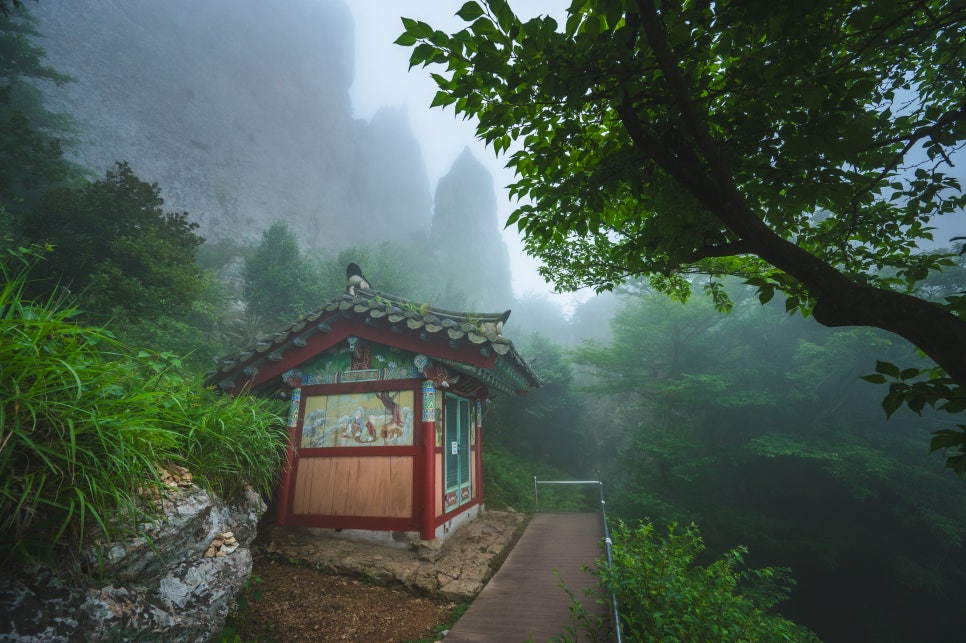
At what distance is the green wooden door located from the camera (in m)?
7.02

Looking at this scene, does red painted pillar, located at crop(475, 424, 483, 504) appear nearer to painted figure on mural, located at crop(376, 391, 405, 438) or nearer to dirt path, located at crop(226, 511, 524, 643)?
dirt path, located at crop(226, 511, 524, 643)

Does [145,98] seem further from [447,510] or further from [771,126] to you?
[771,126]

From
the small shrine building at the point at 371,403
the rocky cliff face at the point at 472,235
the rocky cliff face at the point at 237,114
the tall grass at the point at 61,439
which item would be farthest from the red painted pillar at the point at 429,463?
the rocky cliff face at the point at 472,235

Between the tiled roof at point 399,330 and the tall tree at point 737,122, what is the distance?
10.3 ft

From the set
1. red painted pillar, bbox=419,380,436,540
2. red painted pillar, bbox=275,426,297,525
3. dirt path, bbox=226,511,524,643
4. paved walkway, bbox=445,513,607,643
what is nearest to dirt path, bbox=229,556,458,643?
dirt path, bbox=226,511,524,643

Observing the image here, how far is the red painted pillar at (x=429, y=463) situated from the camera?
584cm

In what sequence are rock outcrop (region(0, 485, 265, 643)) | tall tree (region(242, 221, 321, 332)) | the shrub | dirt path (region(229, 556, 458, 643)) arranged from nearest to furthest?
rock outcrop (region(0, 485, 265, 643))
the shrub
dirt path (region(229, 556, 458, 643))
tall tree (region(242, 221, 321, 332))

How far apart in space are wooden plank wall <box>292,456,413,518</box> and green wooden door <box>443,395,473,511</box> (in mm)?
941

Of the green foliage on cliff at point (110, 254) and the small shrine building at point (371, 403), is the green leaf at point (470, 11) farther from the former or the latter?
the green foliage on cliff at point (110, 254)

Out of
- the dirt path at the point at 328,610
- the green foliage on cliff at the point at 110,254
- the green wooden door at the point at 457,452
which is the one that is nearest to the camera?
the dirt path at the point at 328,610

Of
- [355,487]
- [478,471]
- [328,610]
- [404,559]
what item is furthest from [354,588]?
[478,471]

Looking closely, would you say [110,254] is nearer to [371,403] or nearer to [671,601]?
[371,403]

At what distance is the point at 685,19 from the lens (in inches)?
66.6

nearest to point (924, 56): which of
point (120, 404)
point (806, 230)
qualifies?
point (806, 230)
